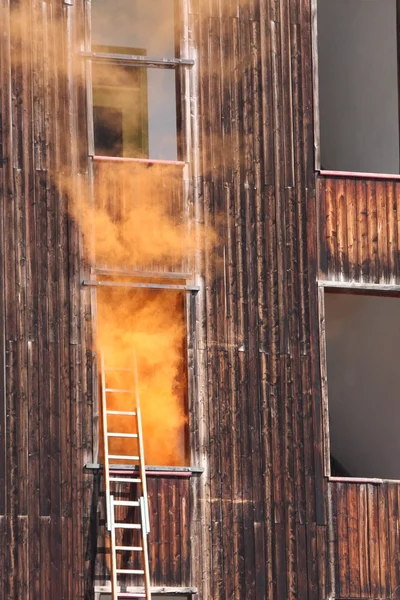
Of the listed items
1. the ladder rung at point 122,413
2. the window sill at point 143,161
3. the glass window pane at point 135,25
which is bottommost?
the ladder rung at point 122,413

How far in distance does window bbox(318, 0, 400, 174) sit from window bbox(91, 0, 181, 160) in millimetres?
3468

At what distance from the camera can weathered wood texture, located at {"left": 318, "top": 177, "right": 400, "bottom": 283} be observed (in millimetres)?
26438

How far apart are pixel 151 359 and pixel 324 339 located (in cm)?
229

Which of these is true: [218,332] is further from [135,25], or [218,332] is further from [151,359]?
[135,25]

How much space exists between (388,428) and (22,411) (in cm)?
713

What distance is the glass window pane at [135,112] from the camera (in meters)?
27.3

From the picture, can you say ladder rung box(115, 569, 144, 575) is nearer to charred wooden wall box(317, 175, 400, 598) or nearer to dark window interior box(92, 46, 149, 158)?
charred wooden wall box(317, 175, 400, 598)

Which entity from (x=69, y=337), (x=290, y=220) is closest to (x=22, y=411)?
(x=69, y=337)

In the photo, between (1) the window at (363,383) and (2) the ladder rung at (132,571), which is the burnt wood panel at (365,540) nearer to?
(2) the ladder rung at (132,571)

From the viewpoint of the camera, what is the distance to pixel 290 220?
26.4m

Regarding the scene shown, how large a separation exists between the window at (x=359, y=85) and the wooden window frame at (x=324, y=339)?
3.46m

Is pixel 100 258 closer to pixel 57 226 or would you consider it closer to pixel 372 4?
pixel 57 226

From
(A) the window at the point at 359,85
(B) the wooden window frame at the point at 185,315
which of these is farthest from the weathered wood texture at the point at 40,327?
(A) the window at the point at 359,85

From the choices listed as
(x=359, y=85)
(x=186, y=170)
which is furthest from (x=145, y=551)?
(x=359, y=85)
